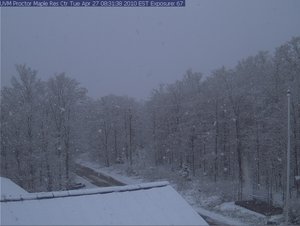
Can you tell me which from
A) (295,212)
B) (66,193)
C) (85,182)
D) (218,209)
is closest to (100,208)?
(66,193)

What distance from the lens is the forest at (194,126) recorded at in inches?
976

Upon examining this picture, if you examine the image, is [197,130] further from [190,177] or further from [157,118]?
[157,118]

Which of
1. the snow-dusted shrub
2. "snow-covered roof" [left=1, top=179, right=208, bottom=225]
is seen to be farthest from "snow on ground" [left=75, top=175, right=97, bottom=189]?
"snow-covered roof" [left=1, top=179, right=208, bottom=225]

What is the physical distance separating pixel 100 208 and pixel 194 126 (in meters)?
26.1

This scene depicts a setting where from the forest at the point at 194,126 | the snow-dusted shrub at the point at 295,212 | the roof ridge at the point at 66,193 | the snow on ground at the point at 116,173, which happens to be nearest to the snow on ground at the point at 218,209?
the snow-dusted shrub at the point at 295,212

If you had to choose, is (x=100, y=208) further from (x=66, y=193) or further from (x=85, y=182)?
(x=85, y=182)

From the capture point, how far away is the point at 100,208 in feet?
26.0

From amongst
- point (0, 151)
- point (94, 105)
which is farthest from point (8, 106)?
point (94, 105)

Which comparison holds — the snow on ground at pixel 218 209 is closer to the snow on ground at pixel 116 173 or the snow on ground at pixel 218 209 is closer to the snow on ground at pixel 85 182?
the snow on ground at pixel 116 173

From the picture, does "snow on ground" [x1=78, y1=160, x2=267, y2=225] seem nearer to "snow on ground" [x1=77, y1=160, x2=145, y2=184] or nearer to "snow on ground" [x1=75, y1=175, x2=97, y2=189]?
"snow on ground" [x1=77, y1=160, x2=145, y2=184]

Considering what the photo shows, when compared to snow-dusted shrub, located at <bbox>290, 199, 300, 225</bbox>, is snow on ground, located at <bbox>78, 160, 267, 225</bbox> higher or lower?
lower

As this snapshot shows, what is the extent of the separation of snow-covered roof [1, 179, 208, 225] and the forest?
15135 millimetres

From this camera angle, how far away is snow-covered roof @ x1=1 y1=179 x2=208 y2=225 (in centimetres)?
736

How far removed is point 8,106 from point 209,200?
1535cm
